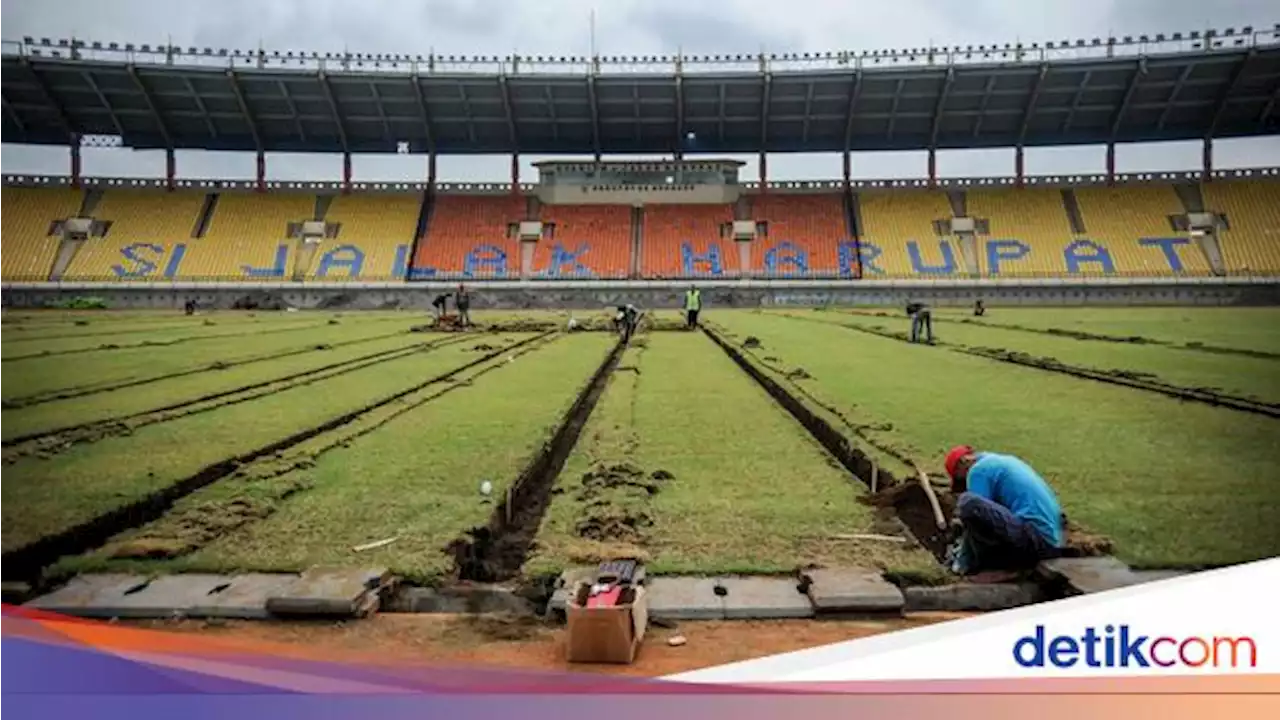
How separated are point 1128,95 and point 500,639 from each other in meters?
8.27

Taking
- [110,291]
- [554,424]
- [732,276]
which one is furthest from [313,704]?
[732,276]

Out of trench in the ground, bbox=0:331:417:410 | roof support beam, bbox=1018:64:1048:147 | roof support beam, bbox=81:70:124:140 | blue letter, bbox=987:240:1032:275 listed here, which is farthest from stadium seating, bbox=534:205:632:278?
roof support beam, bbox=81:70:124:140

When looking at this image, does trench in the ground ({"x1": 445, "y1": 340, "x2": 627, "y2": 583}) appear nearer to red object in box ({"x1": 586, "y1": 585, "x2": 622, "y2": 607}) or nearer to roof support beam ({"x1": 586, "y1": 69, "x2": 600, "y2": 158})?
red object in box ({"x1": 586, "y1": 585, "x2": 622, "y2": 607})

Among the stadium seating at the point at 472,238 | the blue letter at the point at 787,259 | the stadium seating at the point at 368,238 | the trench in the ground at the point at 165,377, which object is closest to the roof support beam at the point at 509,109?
the stadium seating at the point at 472,238

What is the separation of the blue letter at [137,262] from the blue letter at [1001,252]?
66.2ft

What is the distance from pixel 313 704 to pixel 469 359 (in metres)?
10.7

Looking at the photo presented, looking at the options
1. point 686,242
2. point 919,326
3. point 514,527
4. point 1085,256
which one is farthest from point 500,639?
point 686,242

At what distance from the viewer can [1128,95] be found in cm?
870

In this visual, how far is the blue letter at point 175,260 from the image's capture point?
22.2 metres

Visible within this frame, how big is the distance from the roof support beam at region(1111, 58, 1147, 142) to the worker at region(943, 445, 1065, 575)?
6.53 ft

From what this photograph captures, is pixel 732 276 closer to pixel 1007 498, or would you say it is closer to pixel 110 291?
pixel 110 291

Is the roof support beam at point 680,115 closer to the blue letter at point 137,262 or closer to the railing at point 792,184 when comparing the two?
the railing at point 792,184

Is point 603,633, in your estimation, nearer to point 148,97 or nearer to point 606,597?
point 606,597

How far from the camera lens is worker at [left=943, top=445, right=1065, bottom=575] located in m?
3.03
